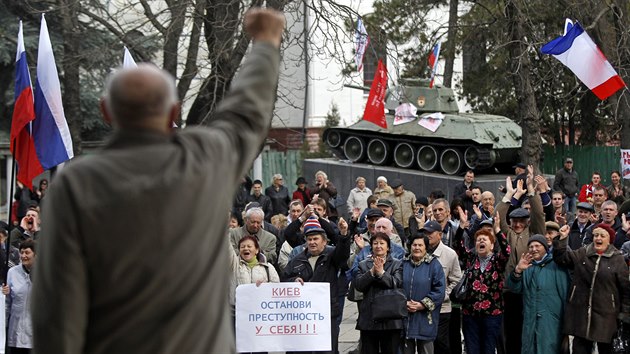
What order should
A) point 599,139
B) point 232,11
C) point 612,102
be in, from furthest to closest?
point 599,139 → point 612,102 → point 232,11

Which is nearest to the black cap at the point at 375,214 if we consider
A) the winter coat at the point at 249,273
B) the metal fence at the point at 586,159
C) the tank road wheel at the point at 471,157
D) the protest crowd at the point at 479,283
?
the protest crowd at the point at 479,283

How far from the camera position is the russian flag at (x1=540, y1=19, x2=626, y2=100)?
1762 cm

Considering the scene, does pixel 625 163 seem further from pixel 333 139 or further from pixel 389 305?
pixel 389 305

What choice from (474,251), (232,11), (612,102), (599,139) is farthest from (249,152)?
(599,139)

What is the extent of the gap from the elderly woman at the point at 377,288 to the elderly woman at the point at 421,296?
0.14m

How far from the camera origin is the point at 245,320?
11.2 meters

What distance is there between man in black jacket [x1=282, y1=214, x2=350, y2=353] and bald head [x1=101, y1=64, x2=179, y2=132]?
8702 millimetres

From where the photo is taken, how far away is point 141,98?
111 inches

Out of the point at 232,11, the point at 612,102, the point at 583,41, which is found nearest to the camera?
the point at 583,41

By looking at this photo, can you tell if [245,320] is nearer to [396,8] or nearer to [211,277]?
[211,277]

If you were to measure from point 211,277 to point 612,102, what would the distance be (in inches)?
972

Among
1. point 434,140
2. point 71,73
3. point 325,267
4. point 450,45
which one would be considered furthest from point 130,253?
point 450,45

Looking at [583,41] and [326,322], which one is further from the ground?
[583,41]

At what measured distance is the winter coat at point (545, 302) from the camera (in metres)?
11.4
